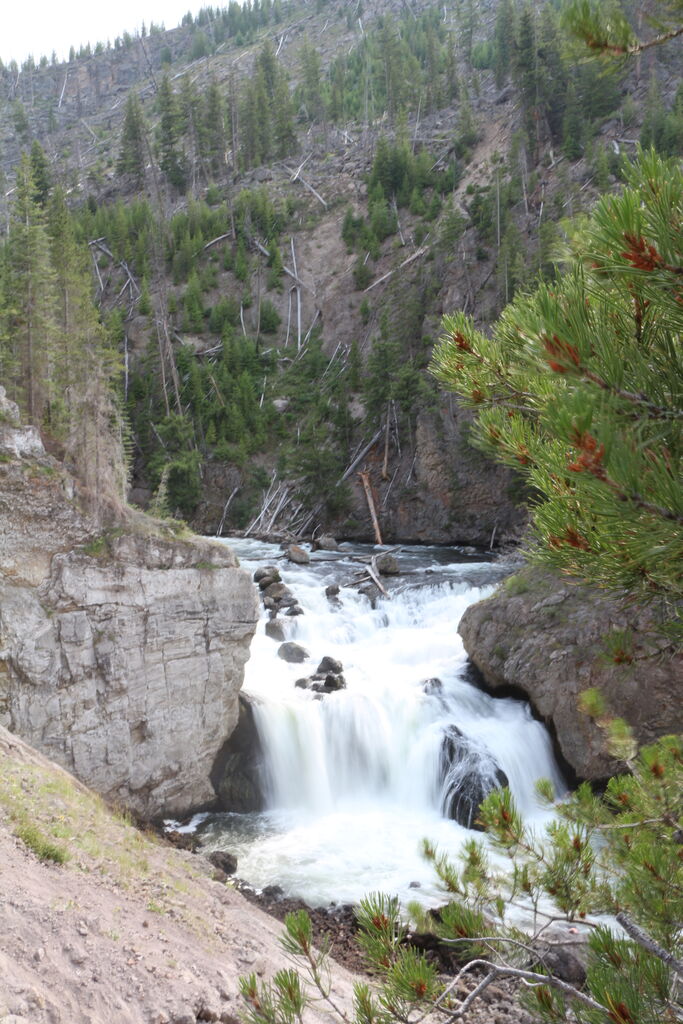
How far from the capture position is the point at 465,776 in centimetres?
1254

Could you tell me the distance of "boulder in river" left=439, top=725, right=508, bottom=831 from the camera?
1214cm

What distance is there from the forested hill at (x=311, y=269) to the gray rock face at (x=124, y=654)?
67.9 inches

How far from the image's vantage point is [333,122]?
206 ft

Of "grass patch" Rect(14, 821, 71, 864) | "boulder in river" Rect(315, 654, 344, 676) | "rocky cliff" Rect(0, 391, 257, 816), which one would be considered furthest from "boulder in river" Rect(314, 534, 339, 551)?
"grass patch" Rect(14, 821, 71, 864)

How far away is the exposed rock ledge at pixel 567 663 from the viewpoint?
1187 cm

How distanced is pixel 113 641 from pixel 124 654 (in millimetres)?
314

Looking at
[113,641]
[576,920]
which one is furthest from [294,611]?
[576,920]

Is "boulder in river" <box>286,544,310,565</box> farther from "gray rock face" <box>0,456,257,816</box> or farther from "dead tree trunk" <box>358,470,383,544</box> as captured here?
"gray rock face" <box>0,456,257,816</box>

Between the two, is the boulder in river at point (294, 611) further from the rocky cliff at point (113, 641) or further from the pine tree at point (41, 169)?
the pine tree at point (41, 169)

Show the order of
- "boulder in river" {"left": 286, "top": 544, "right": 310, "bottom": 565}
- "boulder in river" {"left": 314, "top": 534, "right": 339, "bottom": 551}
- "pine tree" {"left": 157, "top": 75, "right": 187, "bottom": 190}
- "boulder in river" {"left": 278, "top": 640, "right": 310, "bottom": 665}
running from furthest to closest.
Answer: "pine tree" {"left": 157, "top": 75, "right": 187, "bottom": 190} < "boulder in river" {"left": 314, "top": 534, "right": 339, "bottom": 551} < "boulder in river" {"left": 286, "top": 544, "right": 310, "bottom": 565} < "boulder in river" {"left": 278, "top": 640, "right": 310, "bottom": 665}

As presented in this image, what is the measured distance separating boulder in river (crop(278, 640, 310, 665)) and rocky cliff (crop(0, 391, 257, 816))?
3.21 m

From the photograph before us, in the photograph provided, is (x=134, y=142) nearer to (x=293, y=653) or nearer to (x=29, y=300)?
(x=29, y=300)

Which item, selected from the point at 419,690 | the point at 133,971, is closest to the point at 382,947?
the point at 133,971

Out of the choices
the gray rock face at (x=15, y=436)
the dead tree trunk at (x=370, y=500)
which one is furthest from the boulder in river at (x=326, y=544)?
the gray rock face at (x=15, y=436)
